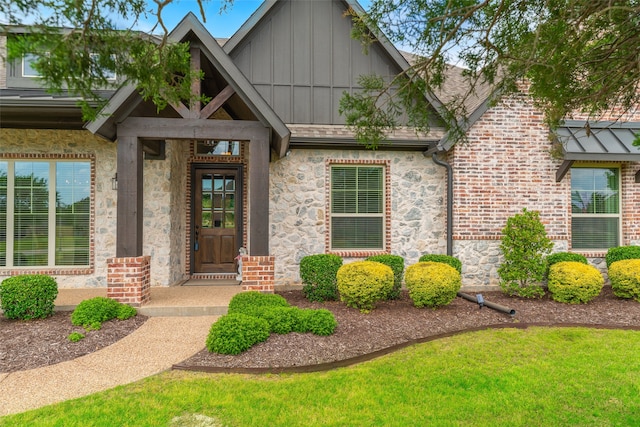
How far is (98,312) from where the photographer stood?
5180 mm

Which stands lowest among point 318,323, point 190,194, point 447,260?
point 318,323

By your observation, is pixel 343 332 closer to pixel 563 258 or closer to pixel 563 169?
pixel 563 258

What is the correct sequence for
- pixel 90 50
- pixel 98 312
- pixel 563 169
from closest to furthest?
pixel 90 50 → pixel 98 312 → pixel 563 169

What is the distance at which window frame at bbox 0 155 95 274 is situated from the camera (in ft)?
23.6

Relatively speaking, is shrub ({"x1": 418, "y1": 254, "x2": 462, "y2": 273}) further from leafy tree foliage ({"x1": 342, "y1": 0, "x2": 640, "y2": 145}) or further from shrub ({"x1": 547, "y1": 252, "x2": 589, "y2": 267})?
leafy tree foliage ({"x1": 342, "y1": 0, "x2": 640, "y2": 145})

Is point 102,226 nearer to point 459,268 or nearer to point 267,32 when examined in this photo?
point 267,32

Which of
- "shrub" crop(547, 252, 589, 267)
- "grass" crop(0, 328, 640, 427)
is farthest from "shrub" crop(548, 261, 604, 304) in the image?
"grass" crop(0, 328, 640, 427)

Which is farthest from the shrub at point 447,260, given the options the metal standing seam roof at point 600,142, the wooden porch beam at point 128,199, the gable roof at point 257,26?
the wooden porch beam at point 128,199

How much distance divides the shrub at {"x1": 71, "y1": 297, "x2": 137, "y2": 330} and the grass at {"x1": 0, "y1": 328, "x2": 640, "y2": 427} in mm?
1997

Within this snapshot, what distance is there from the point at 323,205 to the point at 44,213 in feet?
18.6

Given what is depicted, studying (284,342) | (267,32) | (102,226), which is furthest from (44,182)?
(284,342)

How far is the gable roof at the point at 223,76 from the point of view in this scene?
546cm

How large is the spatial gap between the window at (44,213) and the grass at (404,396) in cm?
509

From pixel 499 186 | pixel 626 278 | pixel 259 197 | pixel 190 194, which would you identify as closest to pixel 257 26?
pixel 190 194
